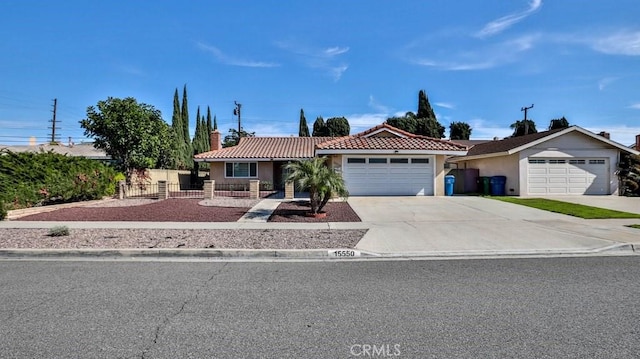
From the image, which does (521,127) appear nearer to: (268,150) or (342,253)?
(268,150)

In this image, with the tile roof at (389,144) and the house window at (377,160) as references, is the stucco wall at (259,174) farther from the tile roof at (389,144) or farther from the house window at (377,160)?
the house window at (377,160)

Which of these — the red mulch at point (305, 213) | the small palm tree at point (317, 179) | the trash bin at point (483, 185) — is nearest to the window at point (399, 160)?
the red mulch at point (305, 213)

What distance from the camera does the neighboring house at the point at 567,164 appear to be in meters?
22.3

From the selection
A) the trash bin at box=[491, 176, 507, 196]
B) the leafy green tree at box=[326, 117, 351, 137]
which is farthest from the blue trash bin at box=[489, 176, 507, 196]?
the leafy green tree at box=[326, 117, 351, 137]

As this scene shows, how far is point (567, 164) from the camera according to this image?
22.6 meters

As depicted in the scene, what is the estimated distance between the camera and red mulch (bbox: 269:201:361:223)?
13.1m

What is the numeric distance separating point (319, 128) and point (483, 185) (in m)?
29.8

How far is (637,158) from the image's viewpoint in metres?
22.4

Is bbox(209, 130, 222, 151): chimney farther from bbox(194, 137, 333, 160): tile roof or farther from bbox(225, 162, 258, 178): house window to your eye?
bbox(225, 162, 258, 178): house window

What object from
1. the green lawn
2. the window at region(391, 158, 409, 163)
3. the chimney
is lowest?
the green lawn

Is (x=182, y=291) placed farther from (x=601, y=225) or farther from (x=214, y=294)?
(x=601, y=225)

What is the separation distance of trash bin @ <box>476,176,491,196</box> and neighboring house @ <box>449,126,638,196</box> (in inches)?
57.9

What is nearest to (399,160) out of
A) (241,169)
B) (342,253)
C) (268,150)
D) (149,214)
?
(268,150)

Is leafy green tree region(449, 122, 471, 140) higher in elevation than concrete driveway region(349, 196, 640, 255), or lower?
higher
